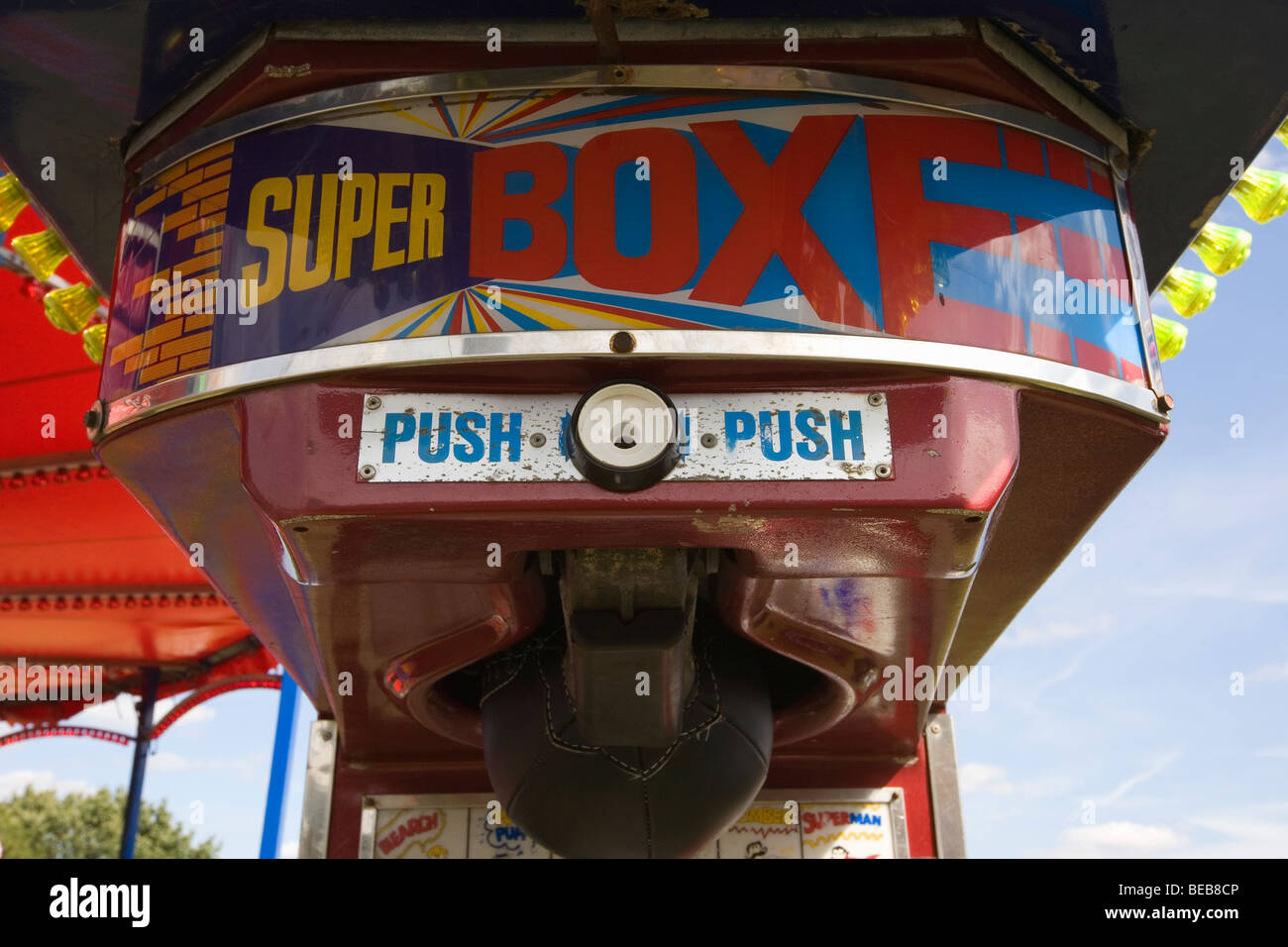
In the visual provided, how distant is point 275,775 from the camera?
5.92m

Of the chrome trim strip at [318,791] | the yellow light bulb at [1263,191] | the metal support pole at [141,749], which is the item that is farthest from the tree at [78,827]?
Answer: the yellow light bulb at [1263,191]

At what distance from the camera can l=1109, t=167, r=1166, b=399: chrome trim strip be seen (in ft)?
8.17

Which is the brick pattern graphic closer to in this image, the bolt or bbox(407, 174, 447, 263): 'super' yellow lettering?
the bolt

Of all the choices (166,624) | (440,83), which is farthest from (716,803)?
(166,624)

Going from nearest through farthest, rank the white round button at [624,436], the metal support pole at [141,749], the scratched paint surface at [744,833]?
the white round button at [624,436] < the scratched paint surface at [744,833] < the metal support pole at [141,749]

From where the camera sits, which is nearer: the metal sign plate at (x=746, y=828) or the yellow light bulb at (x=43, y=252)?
the yellow light bulb at (x=43, y=252)

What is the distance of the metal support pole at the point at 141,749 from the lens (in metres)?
6.53

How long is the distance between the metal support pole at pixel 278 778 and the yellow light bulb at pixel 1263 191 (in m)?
4.58

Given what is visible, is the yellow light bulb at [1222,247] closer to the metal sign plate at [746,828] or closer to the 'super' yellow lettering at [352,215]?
the metal sign plate at [746,828]

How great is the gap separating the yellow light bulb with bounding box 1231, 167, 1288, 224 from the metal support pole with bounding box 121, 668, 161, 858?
5.86 metres

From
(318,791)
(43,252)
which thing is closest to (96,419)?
(43,252)

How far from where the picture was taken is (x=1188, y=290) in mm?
3221

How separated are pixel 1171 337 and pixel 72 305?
296cm
